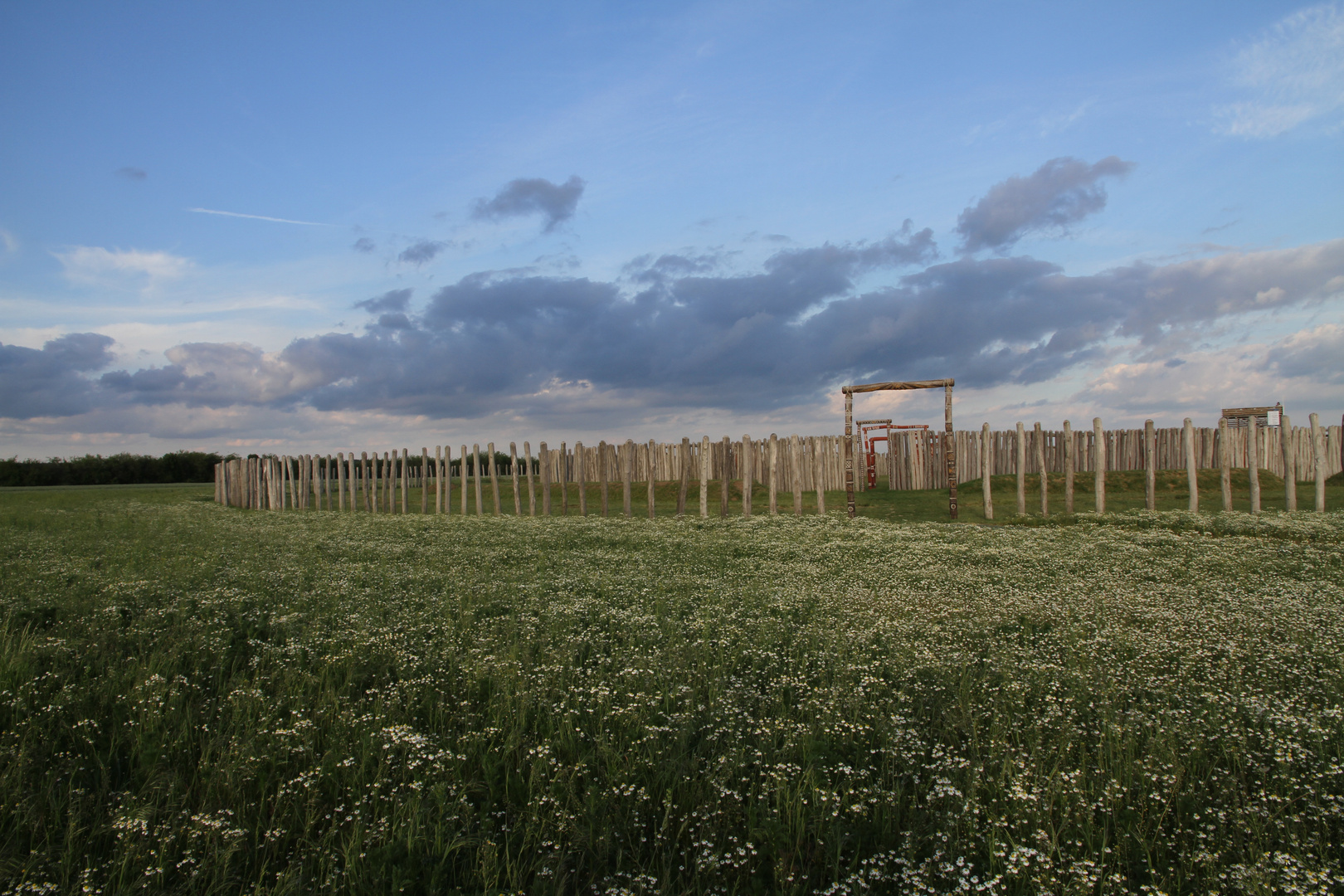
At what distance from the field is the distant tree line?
5391 centimetres

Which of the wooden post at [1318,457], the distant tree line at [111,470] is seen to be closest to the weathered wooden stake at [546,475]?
the wooden post at [1318,457]

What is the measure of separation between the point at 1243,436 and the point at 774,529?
29.2 m

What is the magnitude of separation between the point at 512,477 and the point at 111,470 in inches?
2003

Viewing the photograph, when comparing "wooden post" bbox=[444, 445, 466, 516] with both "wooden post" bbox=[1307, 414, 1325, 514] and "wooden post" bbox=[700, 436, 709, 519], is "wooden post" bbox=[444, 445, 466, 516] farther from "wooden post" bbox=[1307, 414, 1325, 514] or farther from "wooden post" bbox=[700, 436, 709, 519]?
"wooden post" bbox=[1307, 414, 1325, 514]

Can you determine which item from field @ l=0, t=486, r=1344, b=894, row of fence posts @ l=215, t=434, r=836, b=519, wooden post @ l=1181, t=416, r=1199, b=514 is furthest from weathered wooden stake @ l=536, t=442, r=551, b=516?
wooden post @ l=1181, t=416, r=1199, b=514

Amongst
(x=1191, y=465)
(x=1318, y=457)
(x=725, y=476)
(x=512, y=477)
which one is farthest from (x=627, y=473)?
(x=1318, y=457)

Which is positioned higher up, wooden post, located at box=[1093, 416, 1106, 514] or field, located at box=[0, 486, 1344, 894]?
wooden post, located at box=[1093, 416, 1106, 514]

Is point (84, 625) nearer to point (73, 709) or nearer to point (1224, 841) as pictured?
point (73, 709)

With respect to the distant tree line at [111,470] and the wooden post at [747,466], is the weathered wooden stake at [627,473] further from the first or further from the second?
the distant tree line at [111,470]

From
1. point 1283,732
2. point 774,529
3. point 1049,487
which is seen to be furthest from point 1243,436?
point 1283,732

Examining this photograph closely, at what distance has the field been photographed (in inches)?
107

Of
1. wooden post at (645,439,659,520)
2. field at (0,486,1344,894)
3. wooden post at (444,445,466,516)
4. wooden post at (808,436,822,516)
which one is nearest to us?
field at (0,486,1344,894)

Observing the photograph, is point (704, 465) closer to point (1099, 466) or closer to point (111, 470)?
point (1099, 466)

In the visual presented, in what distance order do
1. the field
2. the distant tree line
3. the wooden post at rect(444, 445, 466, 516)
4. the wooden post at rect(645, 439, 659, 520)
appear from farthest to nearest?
the distant tree line, the wooden post at rect(444, 445, 466, 516), the wooden post at rect(645, 439, 659, 520), the field
